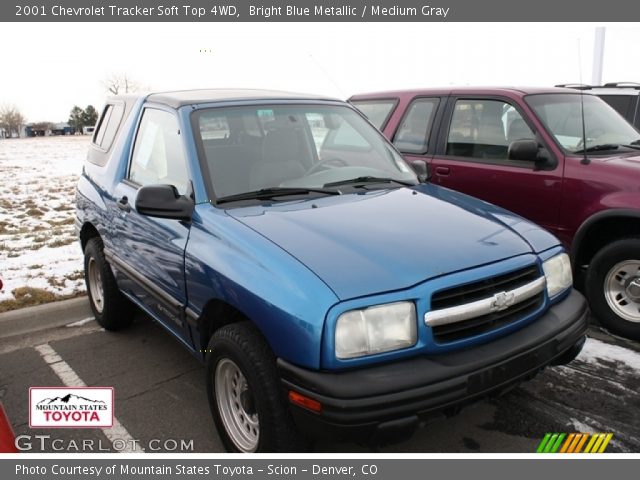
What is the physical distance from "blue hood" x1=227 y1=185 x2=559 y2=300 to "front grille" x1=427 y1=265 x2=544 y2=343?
3.8 inches

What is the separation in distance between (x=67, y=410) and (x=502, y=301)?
2.49 m

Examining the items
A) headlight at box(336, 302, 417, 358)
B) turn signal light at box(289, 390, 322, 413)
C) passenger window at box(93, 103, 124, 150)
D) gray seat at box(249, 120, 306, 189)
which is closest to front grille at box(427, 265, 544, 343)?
headlight at box(336, 302, 417, 358)

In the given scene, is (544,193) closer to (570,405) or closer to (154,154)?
(570,405)

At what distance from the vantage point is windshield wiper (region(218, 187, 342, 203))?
304cm

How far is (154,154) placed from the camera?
3711 millimetres

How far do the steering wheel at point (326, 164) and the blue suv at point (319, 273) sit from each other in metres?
0.01

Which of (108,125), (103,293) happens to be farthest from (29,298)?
(108,125)

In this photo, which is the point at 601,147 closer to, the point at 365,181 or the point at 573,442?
the point at 365,181

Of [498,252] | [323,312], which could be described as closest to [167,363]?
[323,312]

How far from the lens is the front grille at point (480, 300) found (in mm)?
2346

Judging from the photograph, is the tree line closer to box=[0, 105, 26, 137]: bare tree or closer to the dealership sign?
box=[0, 105, 26, 137]: bare tree

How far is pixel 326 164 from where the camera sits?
3.52m

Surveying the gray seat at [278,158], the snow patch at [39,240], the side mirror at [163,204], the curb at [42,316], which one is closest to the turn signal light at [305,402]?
the side mirror at [163,204]
